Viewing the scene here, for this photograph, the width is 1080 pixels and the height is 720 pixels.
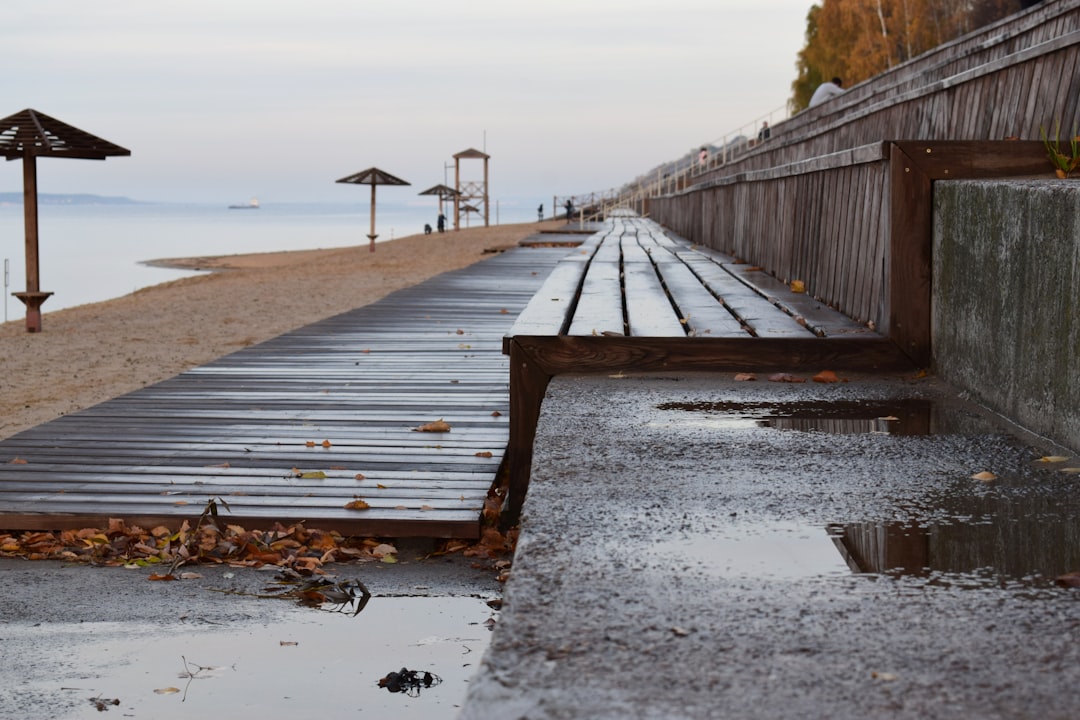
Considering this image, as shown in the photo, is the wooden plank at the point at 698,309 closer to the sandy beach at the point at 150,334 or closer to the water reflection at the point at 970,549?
the water reflection at the point at 970,549

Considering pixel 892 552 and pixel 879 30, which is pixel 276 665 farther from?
pixel 879 30

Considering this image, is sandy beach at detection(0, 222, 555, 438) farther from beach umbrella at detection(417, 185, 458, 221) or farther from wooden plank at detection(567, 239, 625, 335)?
beach umbrella at detection(417, 185, 458, 221)

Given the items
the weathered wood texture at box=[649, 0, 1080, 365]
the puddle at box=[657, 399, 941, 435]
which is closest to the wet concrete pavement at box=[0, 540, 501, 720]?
the puddle at box=[657, 399, 941, 435]

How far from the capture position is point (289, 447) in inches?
235

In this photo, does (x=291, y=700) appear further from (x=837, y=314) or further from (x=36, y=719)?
(x=837, y=314)

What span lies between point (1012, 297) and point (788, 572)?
1.73m

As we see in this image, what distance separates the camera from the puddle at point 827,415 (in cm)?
373

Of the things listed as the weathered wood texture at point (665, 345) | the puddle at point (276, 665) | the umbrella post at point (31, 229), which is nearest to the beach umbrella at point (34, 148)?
the umbrella post at point (31, 229)

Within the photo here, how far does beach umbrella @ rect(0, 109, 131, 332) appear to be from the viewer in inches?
568

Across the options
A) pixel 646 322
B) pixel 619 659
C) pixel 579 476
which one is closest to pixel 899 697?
pixel 619 659

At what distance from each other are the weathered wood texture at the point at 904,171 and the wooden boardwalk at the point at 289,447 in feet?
5.89

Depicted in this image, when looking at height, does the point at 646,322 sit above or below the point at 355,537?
above

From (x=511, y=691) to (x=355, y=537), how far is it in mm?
3148

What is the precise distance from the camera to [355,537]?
482cm
